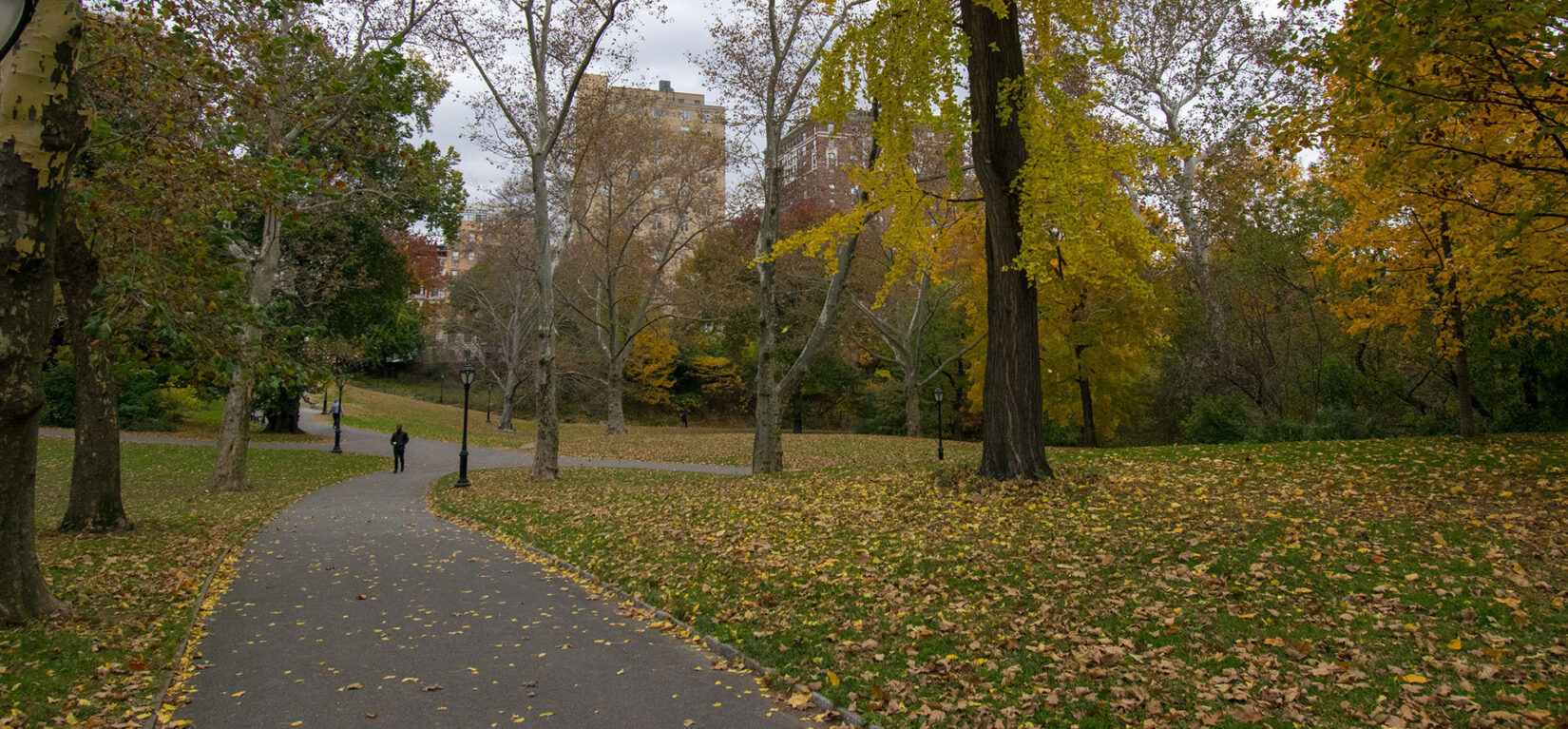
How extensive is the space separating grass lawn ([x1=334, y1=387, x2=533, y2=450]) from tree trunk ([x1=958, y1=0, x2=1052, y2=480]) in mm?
25740

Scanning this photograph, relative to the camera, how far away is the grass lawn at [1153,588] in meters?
4.72

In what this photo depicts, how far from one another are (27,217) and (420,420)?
39077 mm

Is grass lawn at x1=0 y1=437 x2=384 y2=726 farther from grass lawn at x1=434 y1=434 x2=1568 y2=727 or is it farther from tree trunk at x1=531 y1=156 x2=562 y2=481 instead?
tree trunk at x1=531 y1=156 x2=562 y2=481

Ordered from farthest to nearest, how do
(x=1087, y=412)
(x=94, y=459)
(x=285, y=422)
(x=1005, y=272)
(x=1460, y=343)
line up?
(x=285, y=422) < (x=1087, y=412) < (x=1460, y=343) < (x=94, y=459) < (x=1005, y=272)

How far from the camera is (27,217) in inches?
221

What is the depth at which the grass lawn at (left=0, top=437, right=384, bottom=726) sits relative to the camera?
198 inches

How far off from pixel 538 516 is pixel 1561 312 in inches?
619

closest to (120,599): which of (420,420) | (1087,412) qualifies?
(1087,412)

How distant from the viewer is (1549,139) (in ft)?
33.9

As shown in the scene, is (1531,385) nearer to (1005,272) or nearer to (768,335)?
(1005,272)

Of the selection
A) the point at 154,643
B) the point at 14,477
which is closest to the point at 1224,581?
the point at 154,643

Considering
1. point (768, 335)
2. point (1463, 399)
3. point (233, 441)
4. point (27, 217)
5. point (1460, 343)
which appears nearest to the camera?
point (27, 217)

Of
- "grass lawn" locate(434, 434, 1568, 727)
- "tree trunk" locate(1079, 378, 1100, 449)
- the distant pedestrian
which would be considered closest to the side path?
"grass lawn" locate(434, 434, 1568, 727)

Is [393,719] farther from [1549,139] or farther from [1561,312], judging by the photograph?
[1561,312]
